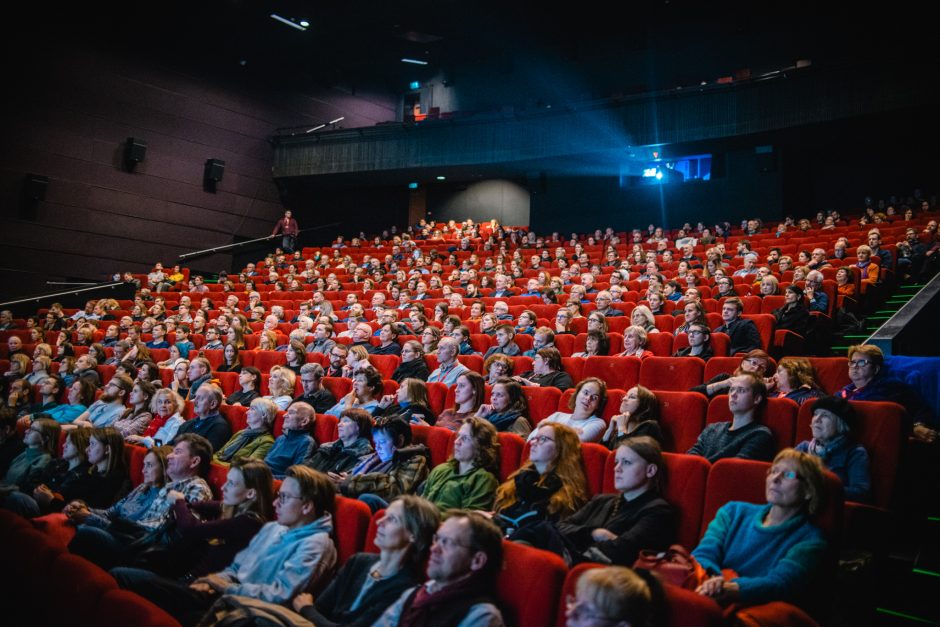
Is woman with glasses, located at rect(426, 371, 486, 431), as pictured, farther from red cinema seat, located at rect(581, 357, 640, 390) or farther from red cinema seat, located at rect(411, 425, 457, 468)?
red cinema seat, located at rect(581, 357, 640, 390)

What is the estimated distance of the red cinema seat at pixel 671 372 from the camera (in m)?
2.04

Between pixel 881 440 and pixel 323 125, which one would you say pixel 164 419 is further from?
pixel 323 125

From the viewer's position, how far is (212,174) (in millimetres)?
6945

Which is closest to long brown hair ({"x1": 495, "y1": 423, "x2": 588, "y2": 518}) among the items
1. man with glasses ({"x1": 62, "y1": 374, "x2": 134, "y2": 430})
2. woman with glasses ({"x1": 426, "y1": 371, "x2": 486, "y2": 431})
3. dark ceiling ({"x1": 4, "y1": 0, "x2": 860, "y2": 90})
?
woman with glasses ({"x1": 426, "y1": 371, "x2": 486, "y2": 431})

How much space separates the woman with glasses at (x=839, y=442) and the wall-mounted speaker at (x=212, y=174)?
6821 millimetres

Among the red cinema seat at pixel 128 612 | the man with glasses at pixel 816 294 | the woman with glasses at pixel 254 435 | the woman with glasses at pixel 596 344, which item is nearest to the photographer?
the red cinema seat at pixel 128 612

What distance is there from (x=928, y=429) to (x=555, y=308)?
2.01m

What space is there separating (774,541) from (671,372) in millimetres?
1092

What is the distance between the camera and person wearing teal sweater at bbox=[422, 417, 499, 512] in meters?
1.41

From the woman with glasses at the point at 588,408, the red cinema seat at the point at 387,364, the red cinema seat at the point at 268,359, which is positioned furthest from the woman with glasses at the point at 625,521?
the red cinema seat at the point at 268,359

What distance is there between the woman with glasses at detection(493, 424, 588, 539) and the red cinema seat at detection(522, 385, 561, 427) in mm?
520

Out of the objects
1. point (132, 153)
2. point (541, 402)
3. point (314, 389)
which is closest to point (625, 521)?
point (541, 402)

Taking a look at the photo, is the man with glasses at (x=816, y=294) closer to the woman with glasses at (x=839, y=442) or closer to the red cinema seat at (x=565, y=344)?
the red cinema seat at (x=565, y=344)

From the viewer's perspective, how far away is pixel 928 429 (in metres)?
1.44
